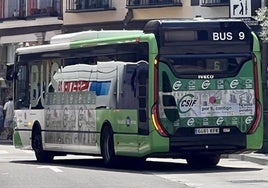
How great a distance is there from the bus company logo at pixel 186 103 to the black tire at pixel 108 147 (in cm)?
217

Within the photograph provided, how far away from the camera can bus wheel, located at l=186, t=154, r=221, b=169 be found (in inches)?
911

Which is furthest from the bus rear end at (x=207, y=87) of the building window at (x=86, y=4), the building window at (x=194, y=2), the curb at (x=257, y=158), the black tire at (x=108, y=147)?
the building window at (x=86, y=4)

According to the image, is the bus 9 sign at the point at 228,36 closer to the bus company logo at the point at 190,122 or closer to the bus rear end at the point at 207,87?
the bus rear end at the point at 207,87

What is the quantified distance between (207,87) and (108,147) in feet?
9.63

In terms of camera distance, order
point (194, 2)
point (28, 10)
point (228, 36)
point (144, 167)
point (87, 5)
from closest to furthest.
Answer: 1. point (228, 36)
2. point (144, 167)
3. point (194, 2)
4. point (87, 5)
5. point (28, 10)

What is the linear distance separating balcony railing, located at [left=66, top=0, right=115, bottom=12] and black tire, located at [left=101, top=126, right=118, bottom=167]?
18.8 m

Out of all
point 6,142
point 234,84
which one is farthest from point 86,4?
point 234,84

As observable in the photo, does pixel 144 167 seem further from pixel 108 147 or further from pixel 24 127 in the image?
pixel 24 127

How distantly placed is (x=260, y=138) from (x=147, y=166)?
11.7 feet

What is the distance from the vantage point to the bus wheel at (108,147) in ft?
73.0

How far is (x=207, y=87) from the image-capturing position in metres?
20.9

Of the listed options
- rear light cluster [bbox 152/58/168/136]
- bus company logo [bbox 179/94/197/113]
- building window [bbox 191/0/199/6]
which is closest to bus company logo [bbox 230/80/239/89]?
bus company logo [bbox 179/94/197/113]

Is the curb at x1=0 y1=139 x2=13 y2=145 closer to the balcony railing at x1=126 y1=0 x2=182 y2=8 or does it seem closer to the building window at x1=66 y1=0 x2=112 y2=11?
the building window at x1=66 y1=0 x2=112 y2=11

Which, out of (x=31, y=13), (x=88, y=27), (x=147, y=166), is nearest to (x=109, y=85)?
(x=147, y=166)
